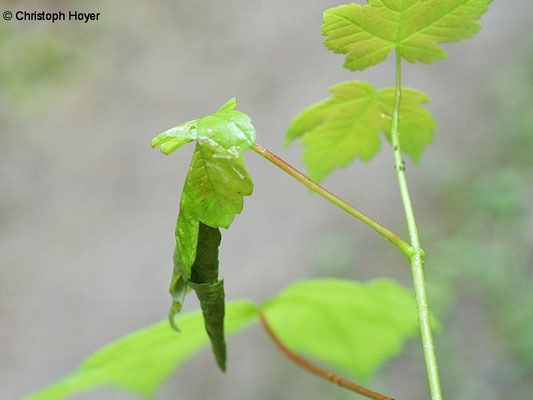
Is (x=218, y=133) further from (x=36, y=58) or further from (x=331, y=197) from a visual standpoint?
(x=36, y=58)

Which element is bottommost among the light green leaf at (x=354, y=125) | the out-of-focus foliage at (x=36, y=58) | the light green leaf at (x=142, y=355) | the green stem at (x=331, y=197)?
the light green leaf at (x=142, y=355)

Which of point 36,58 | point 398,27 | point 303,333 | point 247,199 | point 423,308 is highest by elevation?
point 36,58

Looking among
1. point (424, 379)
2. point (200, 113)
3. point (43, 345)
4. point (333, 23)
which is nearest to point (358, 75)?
point (200, 113)

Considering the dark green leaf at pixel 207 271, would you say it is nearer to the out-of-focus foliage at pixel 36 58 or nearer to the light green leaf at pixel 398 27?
the light green leaf at pixel 398 27

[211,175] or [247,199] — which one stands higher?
[247,199]

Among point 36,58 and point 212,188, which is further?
point 36,58

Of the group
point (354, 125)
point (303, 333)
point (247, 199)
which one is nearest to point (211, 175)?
point (354, 125)

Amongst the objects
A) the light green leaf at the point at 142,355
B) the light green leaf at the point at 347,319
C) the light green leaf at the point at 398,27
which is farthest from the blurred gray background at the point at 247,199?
the light green leaf at the point at 398,27
